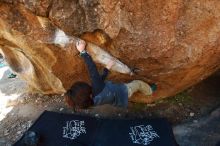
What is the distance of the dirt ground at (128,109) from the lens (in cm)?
493

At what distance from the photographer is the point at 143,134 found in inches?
173

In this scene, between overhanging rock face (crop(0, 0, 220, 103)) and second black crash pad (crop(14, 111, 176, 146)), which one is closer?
overhanging rock face (crop(0, 0, 220, 103))

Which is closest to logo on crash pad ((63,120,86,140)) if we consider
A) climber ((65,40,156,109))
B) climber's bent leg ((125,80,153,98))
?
climber ((65,40,156,109))

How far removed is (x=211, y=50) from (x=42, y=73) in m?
2.36

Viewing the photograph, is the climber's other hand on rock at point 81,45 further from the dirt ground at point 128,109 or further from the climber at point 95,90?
the dirt ground at point 128,109

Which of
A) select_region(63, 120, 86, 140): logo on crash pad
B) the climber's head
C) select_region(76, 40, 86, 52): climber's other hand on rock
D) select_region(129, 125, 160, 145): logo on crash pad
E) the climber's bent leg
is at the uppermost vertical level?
select_region(76, 40, 86, 52): climber's other hand on rock

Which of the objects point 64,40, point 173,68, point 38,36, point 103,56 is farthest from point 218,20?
point 38,36

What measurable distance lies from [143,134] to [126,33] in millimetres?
1278

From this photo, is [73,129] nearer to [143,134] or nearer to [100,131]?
[100,131]

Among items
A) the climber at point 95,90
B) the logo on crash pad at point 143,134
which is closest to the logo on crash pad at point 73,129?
the climber at point 95,90

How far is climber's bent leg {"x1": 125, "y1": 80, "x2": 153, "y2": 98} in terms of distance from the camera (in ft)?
14.5

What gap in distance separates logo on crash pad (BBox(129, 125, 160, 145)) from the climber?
42 cm

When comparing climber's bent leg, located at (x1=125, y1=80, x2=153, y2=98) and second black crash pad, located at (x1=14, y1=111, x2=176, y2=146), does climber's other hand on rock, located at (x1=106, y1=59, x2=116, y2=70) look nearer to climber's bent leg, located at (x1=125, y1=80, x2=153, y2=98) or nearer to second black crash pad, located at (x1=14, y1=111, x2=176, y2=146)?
climber's bent leg, located at (x1=125, y1=80, x2=153, y2=98)

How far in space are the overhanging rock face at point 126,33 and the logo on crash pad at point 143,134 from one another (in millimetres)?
608
